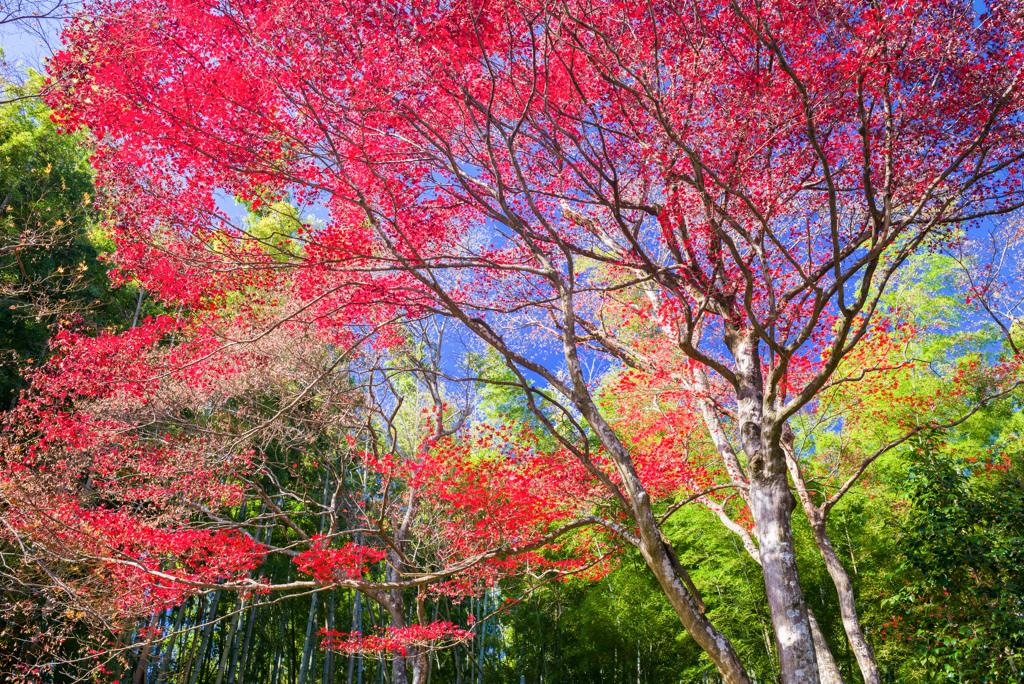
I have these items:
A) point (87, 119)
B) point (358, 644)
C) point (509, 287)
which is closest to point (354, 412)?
point (358, 644)

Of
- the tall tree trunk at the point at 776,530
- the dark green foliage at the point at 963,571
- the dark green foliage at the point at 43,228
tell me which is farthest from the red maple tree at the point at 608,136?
the dark green foliage at the point at 43,228

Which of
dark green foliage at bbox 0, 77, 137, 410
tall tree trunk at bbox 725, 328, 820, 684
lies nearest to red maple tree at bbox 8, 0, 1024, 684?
tall tree trunk at bbox 725, 328, 820, 684

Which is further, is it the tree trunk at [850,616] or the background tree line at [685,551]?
the background tree line at [685,551]

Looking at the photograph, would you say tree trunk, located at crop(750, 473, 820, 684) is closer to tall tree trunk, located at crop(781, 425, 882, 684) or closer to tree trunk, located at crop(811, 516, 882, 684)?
tall tree trunk, located at crop(781, 425, 882, 684)

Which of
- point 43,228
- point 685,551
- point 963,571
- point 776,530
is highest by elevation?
point 43,228

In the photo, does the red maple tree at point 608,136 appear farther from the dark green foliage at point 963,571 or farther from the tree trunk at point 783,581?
the dark green foliage at point 963,571

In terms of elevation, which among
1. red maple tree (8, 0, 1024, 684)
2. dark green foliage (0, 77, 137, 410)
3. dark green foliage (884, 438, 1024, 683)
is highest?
dark green foliage (0, 77, 137, 410)

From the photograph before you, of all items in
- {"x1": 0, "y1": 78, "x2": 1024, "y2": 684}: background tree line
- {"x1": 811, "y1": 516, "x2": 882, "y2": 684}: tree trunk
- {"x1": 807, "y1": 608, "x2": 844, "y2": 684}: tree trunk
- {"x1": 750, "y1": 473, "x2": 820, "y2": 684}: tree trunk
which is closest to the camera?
{"x1": 750, "y1": 473, "x2": 820, "y2": 684}: tree trunk

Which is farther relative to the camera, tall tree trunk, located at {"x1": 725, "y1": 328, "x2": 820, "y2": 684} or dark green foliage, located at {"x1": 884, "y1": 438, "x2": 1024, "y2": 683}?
dark green foliage, located at {"x1": 884, "y1": 438, "x2": 1024, "y2": 683}

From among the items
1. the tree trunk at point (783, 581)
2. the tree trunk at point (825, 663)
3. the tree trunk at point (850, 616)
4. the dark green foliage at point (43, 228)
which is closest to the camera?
the tree trunk at point (783, 581)

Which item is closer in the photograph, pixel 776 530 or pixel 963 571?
pixel 776 530

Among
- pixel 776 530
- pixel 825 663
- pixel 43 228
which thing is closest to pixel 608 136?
Answer: pixel 776 530

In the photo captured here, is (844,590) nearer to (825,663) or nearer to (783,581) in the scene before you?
(825,663)

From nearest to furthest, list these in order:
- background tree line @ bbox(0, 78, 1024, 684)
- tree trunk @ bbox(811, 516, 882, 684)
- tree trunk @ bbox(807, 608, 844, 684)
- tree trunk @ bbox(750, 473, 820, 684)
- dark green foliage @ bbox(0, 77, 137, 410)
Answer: tree trunk @ bbox(750, 473, 820, 684) < tree trunk @ bbox(807, 608, 844, 684) < tree trunk @ bbox(811, 516, 882, 684) < background tree line @ bbox(0, 78, 1024, 684) < dark green foliage @ bbox(0, 77, 137, 410)
